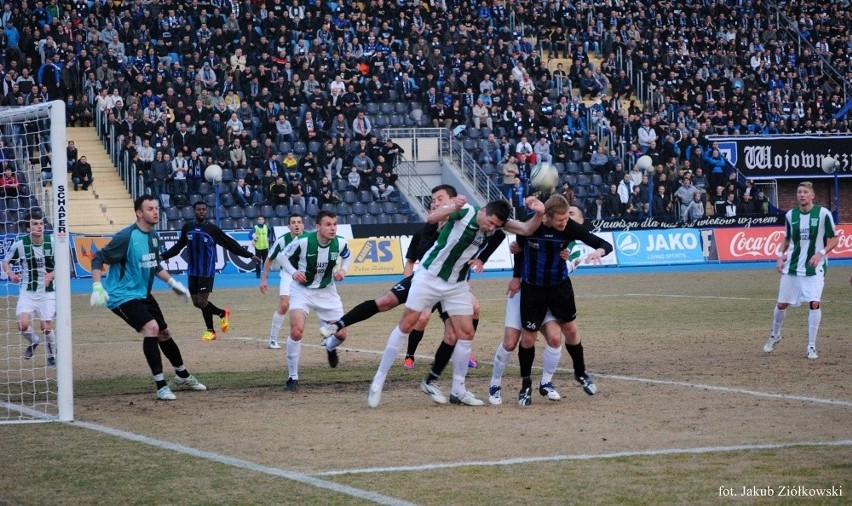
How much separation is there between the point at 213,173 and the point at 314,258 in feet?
74.4

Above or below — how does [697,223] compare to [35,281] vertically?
below

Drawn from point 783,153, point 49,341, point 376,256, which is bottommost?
point 376,256

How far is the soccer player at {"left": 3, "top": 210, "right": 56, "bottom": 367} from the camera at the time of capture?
1625 centimetres

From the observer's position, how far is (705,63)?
162 ft

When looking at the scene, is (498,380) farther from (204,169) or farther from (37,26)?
(37,26)

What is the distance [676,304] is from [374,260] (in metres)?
13.8

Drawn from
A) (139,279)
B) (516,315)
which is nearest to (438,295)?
(516,315)

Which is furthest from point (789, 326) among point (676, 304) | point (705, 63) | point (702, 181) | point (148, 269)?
point (705, 63)

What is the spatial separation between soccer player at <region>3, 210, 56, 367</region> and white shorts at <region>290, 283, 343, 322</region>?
441cm

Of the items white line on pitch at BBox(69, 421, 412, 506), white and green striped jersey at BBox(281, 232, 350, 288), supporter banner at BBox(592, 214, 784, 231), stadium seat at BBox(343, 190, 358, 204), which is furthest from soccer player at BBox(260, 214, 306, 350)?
supporter banner at BBox(592, 214, 784, 231)

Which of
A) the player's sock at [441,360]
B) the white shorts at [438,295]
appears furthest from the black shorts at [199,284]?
the white shorts at [438,295]

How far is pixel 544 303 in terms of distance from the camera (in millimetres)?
11562

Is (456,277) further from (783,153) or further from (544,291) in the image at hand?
(783,153)

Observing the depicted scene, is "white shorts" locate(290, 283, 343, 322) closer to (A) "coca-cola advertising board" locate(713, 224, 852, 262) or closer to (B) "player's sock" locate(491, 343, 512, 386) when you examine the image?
(B) "player's sock" locate(491, 343, 512, 386)
